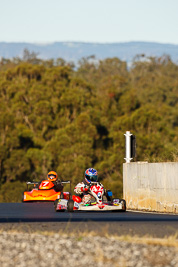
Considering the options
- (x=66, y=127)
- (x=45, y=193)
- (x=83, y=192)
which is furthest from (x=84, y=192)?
(x=66, y=127)

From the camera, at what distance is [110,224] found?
16.2 m

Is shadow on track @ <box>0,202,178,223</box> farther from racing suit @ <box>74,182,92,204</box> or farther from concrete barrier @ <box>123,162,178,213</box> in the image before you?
concrete barrier @ <box>123,162,178,213</box>

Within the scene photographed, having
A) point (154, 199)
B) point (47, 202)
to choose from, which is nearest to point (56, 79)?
point (47, 202)

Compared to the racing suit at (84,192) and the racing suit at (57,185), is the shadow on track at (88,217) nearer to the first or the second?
the racing suit at (84,192)

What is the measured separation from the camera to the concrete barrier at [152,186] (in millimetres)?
21625

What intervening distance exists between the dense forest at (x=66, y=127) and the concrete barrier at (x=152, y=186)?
2443 cm

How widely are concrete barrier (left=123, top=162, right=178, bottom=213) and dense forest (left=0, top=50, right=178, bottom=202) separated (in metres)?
24.4

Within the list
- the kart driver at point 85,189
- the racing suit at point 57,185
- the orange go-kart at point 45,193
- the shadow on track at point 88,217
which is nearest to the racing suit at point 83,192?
the kart driver at point 85,189

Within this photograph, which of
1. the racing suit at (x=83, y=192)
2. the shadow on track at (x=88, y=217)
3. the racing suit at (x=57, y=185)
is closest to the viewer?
the shadow on track at (x=88, y=217)

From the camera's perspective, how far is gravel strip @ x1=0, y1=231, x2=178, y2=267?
9.03m

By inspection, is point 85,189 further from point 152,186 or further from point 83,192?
point 152,186

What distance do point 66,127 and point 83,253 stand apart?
6050 centimetres

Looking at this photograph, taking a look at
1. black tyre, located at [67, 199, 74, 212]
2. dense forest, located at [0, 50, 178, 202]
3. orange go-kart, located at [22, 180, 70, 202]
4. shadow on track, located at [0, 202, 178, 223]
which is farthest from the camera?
dense forest, located at [0, 50, 178, 202]

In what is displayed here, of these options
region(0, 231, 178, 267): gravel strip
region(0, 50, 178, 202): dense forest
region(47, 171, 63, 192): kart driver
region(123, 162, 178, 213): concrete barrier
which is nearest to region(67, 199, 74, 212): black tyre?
region(123, 162, 178, 213): concrete barrier
